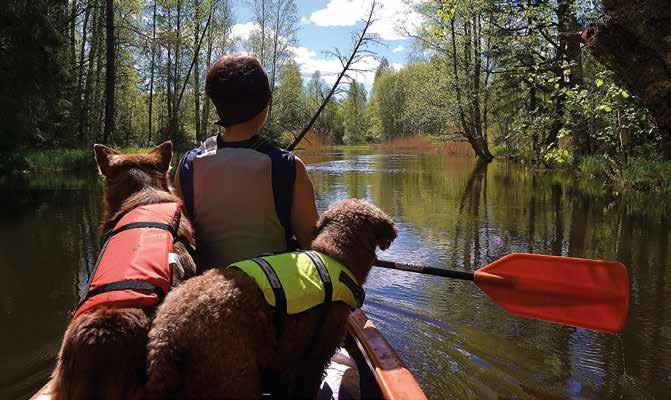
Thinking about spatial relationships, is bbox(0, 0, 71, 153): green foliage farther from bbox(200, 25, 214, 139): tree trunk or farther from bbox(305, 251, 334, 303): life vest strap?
bbox(200, 25, 214, 139): tree trunk

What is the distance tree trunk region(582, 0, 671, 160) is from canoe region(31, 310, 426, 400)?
327cm

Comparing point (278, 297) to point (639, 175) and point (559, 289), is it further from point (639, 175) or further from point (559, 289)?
point (639, 175)

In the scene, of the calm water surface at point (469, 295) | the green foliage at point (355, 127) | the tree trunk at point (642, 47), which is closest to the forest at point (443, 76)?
the tree trunk at point (642, 47)

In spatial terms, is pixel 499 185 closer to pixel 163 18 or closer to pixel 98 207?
pixel 98 207

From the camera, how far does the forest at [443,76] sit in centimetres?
846

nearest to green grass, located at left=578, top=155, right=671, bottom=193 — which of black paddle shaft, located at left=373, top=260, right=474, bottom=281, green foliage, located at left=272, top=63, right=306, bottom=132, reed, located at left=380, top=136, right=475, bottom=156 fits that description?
black paddle shaft, located at left=373, top=260, right=474, bottom=281

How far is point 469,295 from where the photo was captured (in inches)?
246

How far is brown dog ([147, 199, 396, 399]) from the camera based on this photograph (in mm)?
1723

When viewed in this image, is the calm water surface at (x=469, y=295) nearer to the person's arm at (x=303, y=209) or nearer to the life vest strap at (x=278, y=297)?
the person's arm at (x=303, y=209)

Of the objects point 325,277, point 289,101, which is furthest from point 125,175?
point 289,101

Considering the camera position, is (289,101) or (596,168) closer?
(596,168)

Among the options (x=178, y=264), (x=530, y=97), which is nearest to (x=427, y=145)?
(x=530, y=97)

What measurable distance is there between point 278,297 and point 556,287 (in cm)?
222

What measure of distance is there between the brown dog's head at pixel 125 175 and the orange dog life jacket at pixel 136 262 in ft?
1.07
